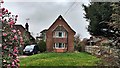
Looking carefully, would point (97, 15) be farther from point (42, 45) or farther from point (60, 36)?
point (60, 36)

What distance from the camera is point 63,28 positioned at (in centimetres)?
2611

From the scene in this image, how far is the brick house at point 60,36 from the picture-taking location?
84.8 ft

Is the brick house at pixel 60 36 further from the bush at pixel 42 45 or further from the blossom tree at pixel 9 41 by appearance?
the blossom tree at pixel 9 41

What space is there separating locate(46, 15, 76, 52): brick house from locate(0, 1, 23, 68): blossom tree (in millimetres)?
21818

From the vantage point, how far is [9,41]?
145 inches

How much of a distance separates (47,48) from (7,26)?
21.1m

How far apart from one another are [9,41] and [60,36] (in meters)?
22.3

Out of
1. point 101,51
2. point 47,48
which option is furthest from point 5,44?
point 47,48

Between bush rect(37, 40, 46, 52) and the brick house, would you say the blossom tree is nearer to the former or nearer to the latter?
bush rect(37, 40, 46, 52)

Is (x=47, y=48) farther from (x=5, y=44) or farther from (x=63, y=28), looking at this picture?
(x=5, y=44)

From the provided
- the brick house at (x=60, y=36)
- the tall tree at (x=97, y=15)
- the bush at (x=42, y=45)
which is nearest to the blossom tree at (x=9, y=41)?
the tall tree at (x=97, y=15)

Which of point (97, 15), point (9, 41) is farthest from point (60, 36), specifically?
point (9, 41)

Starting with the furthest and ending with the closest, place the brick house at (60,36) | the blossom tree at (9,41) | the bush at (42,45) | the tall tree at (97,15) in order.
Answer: the brick house at (60,36)
the bush at (42,45)
the tall tree at (97,15)
the blossom tree at (9,41)

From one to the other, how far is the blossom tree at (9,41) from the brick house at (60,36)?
2182cm
